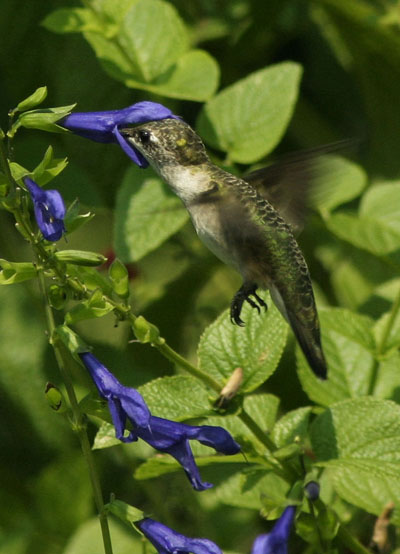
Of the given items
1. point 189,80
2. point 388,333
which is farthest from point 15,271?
point 189,80

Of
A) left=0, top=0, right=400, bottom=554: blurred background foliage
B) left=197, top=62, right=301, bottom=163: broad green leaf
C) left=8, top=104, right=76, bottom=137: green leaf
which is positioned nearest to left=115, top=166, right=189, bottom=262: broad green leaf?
left=0, top=0, right=400, bottom=554: blurred background foliage

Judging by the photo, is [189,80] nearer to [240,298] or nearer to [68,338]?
[240,298]

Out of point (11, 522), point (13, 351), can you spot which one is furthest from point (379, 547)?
point (13, 351)

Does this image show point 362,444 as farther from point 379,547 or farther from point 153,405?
point 153,405

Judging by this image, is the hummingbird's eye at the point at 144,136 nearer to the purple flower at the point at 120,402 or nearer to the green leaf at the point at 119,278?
the green leaf at the point at 119,278

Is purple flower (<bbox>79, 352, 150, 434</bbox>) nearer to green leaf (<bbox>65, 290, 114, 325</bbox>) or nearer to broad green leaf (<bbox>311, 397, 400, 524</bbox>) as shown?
green leaf (<bbox>65, 290, 114, 325</bbox>)

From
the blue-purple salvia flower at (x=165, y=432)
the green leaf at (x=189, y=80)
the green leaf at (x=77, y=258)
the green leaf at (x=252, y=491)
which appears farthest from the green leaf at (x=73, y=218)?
the green leaf at (x=189, y=80)
